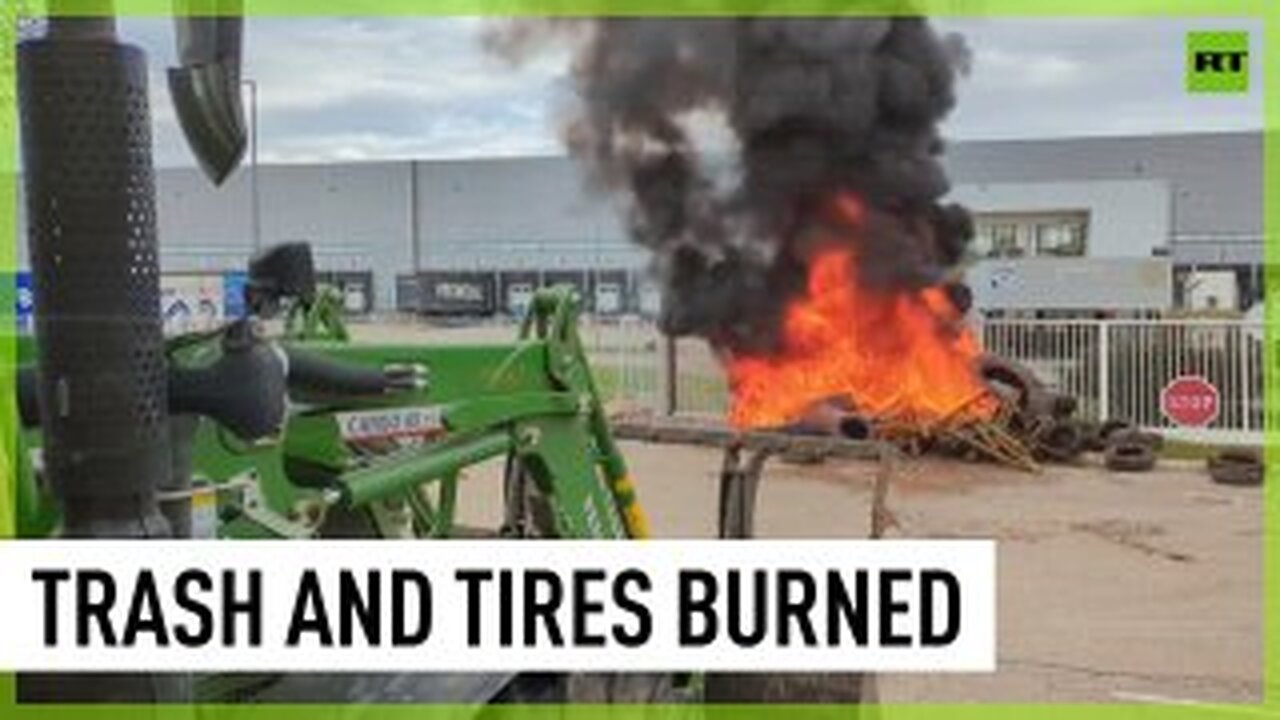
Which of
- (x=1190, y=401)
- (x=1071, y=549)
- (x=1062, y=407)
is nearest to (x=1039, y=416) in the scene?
(x=1062, y=407)

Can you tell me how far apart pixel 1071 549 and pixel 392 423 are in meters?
6.60

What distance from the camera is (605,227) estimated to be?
21.0 feet

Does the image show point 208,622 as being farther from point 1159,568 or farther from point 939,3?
point 1159,568

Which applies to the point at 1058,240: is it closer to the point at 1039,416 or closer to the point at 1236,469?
the point at 1039,416

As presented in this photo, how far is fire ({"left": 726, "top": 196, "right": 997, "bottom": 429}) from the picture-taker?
208 inches

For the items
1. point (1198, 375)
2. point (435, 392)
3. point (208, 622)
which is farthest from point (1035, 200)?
point (208, 622)

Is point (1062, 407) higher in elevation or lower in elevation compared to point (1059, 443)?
higher

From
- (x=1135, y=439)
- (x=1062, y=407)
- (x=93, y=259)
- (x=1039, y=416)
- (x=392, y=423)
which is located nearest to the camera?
(x=93, y=259)

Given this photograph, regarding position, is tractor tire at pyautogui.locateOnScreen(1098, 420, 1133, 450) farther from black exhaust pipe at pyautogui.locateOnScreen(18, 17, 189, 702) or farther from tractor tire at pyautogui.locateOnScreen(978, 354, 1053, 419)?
black exhaust pipe at pyautogui.locateOnScreen(18, 17, 189, 702)

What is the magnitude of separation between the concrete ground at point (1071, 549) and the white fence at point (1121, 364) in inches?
63.4

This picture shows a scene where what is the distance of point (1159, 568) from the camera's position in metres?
8.73

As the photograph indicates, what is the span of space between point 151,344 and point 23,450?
1.42 ft

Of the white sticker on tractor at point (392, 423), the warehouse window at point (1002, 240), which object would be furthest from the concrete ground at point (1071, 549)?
the warehouse window at point (1002, 240)

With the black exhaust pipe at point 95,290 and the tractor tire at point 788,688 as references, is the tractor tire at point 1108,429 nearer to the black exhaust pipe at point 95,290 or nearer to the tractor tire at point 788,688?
the tractor tire at point 788,688
